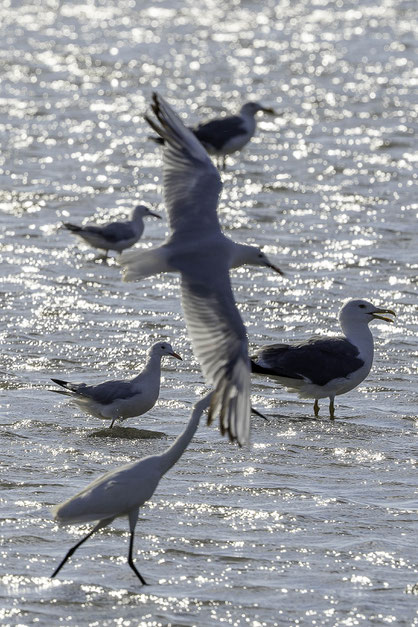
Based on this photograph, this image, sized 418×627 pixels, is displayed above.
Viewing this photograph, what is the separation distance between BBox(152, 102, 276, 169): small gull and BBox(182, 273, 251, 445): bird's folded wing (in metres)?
10.7

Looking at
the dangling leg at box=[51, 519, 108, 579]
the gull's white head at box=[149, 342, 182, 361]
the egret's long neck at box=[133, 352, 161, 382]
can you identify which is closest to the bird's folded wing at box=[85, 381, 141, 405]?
the egret's long neck at box=[133, 352, 161, 382]

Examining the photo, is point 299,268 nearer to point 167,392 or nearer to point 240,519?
point 167,392

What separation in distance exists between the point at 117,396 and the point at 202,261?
127cm

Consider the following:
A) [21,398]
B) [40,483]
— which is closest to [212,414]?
[40,483]

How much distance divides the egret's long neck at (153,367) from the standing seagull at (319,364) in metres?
0.68

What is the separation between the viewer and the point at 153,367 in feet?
31.6

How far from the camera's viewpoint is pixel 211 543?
733 centimetres

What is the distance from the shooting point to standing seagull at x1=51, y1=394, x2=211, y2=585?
22.5 ft

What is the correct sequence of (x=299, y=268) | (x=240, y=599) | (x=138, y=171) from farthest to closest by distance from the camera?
1. (x=138, y=171)
2. (x=299, y=268)
3. (x=240, y=599)

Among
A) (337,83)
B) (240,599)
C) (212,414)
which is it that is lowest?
(240,599)

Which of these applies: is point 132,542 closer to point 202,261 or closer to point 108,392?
point 202,261

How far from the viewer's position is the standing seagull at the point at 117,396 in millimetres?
9320

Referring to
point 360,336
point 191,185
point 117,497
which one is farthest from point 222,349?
point 360,336

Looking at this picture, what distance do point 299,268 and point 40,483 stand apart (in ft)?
20.8
